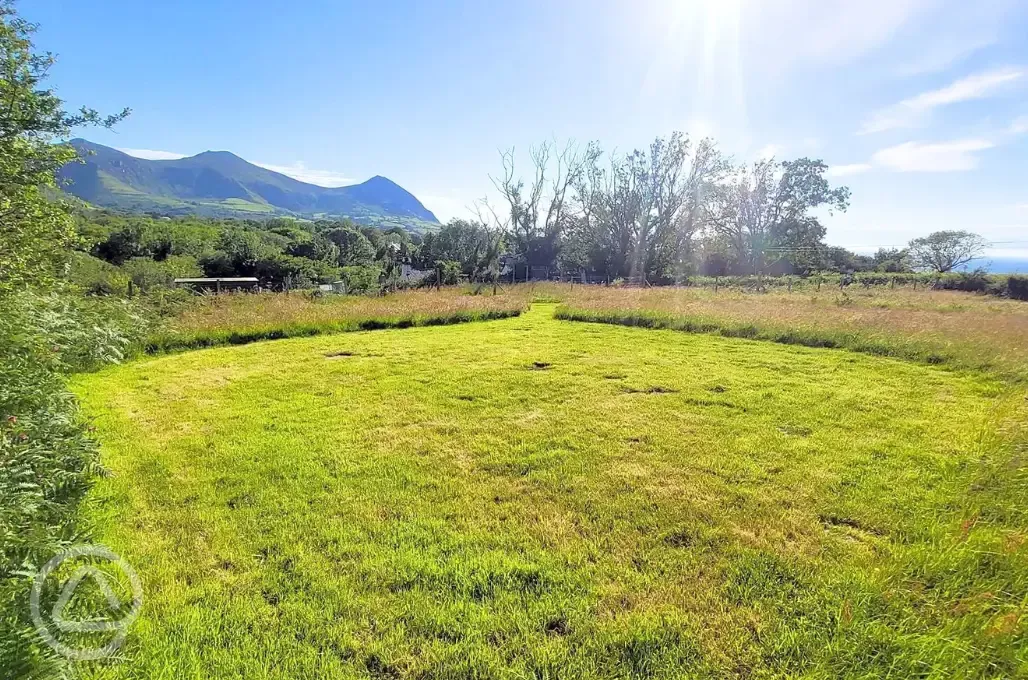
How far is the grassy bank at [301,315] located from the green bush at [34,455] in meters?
5.62

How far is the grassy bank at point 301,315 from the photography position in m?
9.23

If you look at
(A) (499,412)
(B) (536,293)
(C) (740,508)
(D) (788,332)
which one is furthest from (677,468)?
(B) (536,293)

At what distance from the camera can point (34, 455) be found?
7.47 ft

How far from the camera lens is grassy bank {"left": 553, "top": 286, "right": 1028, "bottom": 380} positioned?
7609 millimetres

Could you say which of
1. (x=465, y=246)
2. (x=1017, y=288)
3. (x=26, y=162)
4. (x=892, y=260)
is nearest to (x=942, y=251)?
(x=892, y=260)

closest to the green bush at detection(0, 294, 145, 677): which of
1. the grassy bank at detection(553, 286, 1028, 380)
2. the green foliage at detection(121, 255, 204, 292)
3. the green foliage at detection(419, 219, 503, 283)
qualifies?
the grassy bank at detection(553, 286, 1028, 380)

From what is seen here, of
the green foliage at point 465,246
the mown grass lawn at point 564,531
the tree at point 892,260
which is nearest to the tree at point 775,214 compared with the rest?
the tree at point 892,260

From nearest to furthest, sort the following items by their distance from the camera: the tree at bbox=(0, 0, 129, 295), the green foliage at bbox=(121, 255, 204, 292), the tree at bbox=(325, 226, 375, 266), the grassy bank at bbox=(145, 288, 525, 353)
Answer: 1. the tree at bbox=(0, 0, 129, 295)
2. the grassy bank at bbox=(145, 288, 525, 353)
3. the green foliage at bbox=(121, 255, 204, 292)
4. the tree at bbox=(325, 226, 375, 266)

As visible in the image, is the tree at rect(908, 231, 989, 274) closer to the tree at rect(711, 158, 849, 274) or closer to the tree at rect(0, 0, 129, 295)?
the tree at rect(711, 158, 849, 274)

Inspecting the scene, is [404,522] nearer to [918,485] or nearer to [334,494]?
[334,494]

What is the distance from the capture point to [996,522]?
2.52 meters

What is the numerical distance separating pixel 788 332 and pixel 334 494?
9750mm

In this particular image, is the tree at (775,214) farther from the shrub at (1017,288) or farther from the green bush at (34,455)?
the green bush at (34,455)

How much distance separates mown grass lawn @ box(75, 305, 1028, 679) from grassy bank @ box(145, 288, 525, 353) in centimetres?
372
